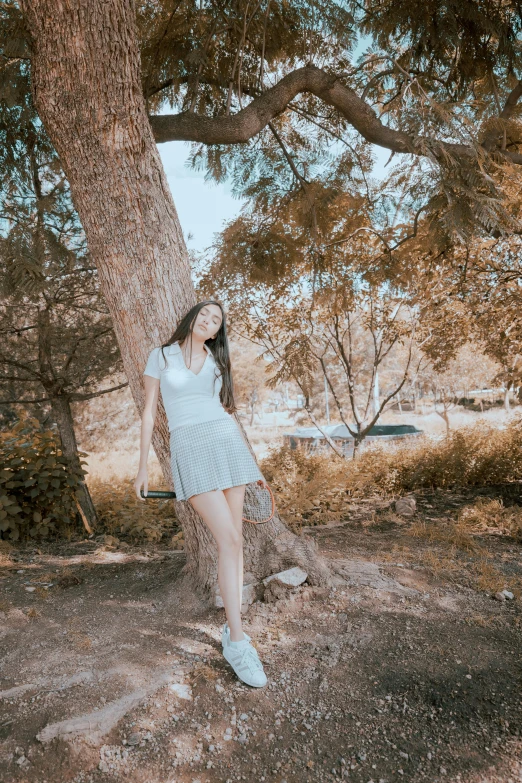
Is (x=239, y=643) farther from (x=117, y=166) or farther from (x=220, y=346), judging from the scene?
(x=117, y=166)

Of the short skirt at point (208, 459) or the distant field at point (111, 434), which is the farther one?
the distant field at point (111, 434)

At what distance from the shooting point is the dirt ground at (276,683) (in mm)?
1749

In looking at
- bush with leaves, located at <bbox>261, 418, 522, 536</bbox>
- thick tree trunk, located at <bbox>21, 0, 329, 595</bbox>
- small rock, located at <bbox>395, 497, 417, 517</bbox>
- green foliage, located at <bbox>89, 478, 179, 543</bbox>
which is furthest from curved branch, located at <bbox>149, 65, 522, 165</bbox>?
bush with leaves, located at <bbox>261, 418, 522, 536</bbox>

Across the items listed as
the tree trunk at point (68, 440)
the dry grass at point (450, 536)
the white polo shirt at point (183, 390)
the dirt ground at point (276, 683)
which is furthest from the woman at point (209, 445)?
the tree trunk at point (68, 440)

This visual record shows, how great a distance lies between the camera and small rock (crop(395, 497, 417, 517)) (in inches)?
214

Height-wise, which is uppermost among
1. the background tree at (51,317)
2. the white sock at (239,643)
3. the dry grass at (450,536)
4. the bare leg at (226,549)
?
the background tree at (51,317)

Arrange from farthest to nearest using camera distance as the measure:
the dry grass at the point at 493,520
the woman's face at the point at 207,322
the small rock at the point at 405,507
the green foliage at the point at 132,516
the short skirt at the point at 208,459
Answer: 1. the small rock at the point at 405,507
2. the green foliage at the point at 132,516
3. the dry grass at the point at 493,520
4. the woman's face at the point at 207,322
5. the short skirt at the point at 208,459

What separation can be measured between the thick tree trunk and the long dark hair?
0.72 feet

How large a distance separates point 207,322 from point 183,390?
0.36m

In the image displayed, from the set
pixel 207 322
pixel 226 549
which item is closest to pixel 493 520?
pixel 226 549

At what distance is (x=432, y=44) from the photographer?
140 inches

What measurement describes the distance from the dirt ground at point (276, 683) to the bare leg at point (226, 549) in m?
0.26

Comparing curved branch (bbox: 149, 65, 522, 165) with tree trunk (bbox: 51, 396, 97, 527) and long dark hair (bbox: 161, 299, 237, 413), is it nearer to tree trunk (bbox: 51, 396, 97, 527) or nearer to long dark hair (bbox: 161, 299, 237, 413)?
long dark hair (bbox: 161, 299, 237, 413)

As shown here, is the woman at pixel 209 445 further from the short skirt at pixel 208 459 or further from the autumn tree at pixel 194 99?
the autumn tree at pixel 194 99
